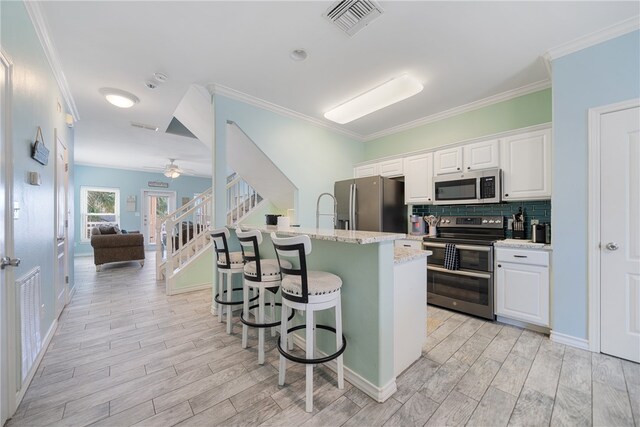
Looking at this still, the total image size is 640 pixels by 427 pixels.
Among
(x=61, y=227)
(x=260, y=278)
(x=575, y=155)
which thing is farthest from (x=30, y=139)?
(x=575, y=155)

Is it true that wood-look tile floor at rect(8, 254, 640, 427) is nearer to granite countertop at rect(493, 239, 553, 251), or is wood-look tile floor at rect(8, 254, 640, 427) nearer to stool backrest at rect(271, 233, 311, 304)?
stool backrest at rect(271, 233, 311, 304)

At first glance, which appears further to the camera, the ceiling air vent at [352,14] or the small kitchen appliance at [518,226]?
the small kitchen appliance at [518,226]

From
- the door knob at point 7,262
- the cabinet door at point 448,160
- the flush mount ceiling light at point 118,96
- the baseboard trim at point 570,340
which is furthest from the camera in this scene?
the cabinet door at point 448,160

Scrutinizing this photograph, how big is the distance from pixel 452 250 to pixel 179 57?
3.60m

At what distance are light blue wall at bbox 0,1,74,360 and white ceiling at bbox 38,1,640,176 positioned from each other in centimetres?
36

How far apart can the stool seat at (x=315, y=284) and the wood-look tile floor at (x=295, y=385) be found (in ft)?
2.27

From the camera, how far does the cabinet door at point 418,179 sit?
3.66 m

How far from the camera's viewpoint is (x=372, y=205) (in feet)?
12.4

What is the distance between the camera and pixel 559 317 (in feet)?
7.67

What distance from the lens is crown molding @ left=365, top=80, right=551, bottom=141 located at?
2963 millimetres

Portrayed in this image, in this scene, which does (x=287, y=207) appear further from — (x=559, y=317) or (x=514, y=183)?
(x=559, y=317)

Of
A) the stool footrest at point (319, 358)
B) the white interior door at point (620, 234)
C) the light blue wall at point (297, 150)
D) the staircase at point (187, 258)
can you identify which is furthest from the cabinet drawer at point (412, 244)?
the staircase at point (187, 258)

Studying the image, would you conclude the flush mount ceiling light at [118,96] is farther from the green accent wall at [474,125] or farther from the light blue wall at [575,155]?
the light blue wall at [575,155]

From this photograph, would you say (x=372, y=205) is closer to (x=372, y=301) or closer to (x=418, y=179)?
(x=418, y=179)
